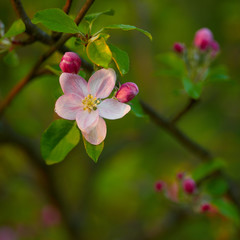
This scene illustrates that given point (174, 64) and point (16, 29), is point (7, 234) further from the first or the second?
point (16, 29)

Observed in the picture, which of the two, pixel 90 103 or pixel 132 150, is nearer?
pixel 90 103

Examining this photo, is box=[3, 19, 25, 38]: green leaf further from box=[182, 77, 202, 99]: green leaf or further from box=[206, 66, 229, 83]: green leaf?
box=[206, 66, 229, 83]: green leaf

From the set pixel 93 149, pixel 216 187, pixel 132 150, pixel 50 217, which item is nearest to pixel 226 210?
pixel 216 187

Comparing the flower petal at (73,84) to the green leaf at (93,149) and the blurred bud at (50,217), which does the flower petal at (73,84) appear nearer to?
the green leaf at (93,149)

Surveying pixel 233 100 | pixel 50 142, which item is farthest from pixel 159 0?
pixel 50 142

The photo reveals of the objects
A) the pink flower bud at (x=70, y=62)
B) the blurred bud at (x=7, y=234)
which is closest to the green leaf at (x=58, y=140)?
the pink flower bud at (x=70, y=62)

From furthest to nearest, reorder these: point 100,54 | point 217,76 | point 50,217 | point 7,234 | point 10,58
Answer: point 7,234, point 50,217, point 217,76, point 10,58, point 100,54

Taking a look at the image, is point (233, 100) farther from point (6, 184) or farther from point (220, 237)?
point (6, 184)
